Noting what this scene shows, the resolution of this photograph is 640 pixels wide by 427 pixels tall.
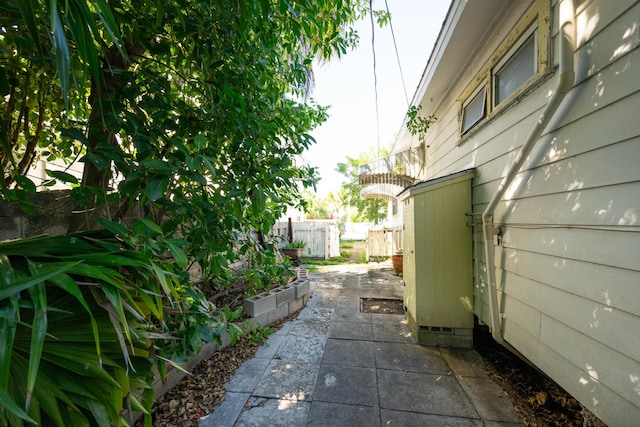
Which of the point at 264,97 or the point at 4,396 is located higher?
the point at 264,97

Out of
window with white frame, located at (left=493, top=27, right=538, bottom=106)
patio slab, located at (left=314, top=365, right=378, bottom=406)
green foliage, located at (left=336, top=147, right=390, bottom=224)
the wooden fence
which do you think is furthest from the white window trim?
green foliage, located at (left=336, top=147, right=390, bottom=224)

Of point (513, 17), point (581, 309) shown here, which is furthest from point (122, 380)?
point (513, 17)

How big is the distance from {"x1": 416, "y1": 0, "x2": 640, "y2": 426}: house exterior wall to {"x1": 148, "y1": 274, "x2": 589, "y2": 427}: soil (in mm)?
386

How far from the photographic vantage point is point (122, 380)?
901mm

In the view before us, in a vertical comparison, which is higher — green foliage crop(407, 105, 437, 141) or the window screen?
green foliage crop(407, 105, 437, 141)

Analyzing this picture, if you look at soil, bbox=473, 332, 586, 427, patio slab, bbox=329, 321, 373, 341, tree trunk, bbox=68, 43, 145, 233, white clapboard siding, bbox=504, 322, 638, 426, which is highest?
tree trunk, bbox=68, 43, 145, 233

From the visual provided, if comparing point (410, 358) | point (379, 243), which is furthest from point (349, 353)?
point (379, 243)

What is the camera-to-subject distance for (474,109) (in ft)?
10.3

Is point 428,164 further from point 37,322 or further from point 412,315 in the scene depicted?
point 37,322

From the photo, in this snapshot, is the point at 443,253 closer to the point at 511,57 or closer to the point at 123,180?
the point at 511,57

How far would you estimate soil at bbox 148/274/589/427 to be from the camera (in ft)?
5.82

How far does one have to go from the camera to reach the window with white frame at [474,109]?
9.37 feet

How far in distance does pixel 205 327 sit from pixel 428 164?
4.91 metres

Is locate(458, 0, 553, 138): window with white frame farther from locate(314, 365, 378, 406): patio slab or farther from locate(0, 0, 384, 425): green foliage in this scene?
locate(314, 365, 378, 406): patio slab
